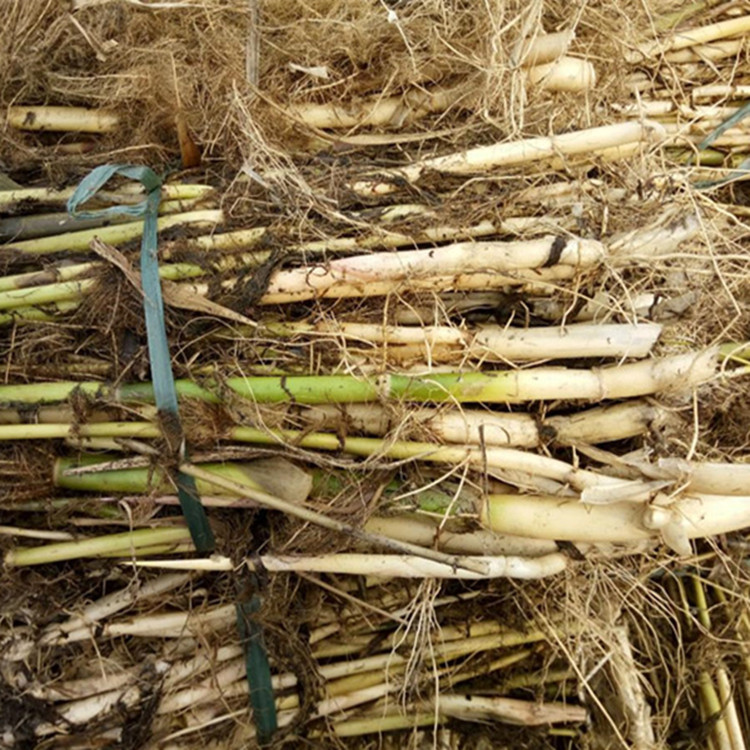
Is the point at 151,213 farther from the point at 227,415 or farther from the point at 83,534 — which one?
the point at 83,534

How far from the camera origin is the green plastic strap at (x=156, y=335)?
96 cm

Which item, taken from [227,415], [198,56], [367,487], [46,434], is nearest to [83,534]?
[46,434]

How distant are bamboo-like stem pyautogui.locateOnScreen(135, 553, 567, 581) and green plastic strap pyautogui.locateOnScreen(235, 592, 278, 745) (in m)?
0.07

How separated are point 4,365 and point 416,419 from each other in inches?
22.1

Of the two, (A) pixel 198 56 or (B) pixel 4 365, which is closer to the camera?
(B) pixel 4 365

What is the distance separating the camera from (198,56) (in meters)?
1.24

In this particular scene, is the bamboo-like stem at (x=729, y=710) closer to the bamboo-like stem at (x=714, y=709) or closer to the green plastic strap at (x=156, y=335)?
the bamboo-like stem at (x=714, y=709)

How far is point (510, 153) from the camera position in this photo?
111 centimetres

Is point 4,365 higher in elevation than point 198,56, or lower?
lower

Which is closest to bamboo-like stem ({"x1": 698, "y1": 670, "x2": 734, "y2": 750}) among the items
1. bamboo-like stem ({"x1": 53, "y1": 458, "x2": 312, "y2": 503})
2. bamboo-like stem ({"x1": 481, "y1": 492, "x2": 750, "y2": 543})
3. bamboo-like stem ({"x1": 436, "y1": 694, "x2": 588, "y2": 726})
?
bamboo-like stem ({"x1": 436, "y1": 694, "x2": 588, "y2": 726})

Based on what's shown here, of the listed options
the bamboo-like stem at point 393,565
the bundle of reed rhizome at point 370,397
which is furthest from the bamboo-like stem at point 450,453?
the bamboo-like stem at point 393,565

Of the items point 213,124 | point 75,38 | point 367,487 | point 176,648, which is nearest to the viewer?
point 367,487

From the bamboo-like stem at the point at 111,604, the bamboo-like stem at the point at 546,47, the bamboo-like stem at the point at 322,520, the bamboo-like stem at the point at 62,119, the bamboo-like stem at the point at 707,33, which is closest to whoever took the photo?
the bamboo-like stem at the point at 322,520

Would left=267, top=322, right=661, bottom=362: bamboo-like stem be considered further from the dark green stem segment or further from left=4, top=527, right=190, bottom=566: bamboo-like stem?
left=4, top=527, right=190, bottom=566: bamboo-like stem
